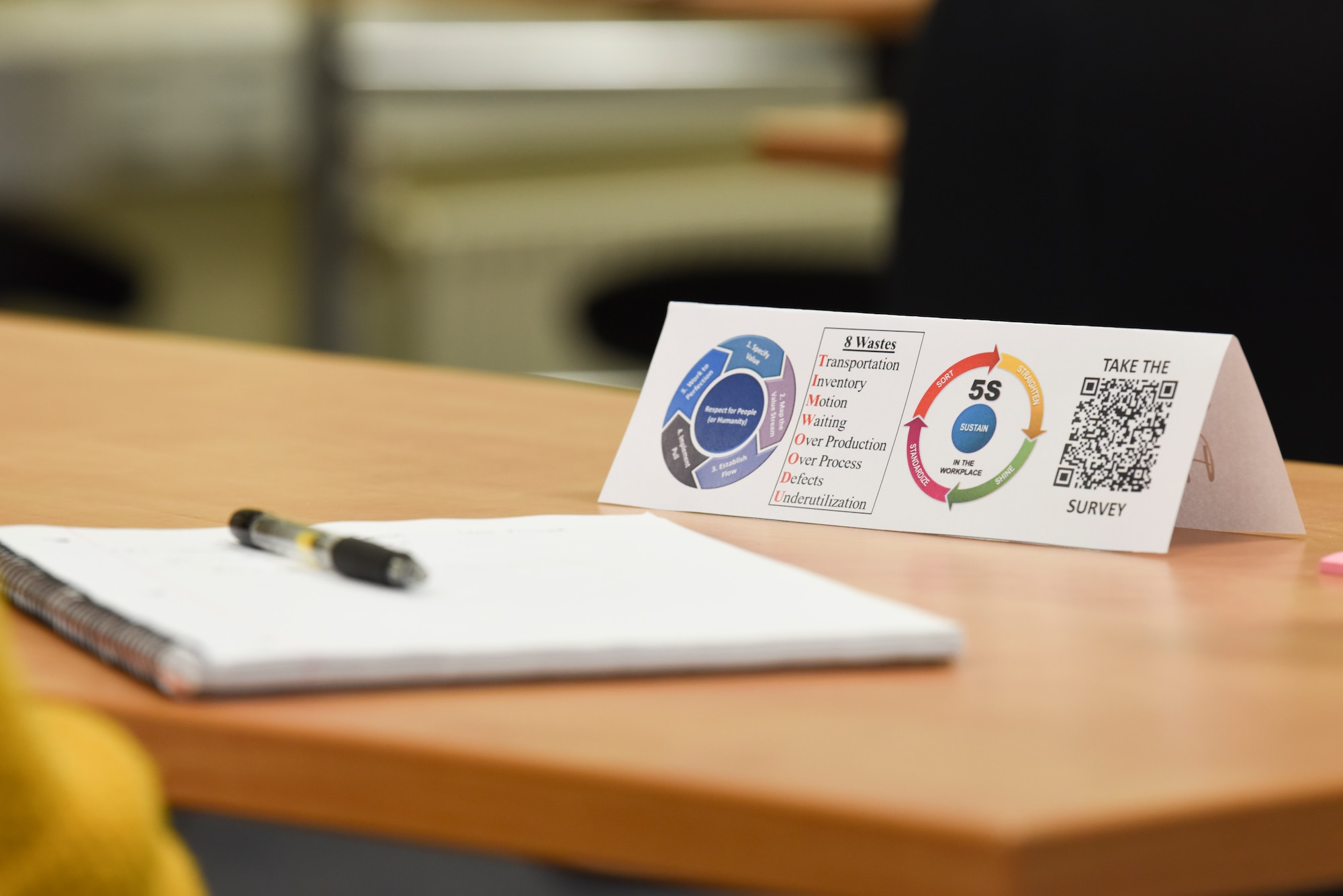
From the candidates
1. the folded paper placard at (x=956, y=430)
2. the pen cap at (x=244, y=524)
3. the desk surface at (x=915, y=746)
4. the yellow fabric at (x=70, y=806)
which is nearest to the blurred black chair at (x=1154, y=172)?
the folded paper placard at (x=956, y=430)

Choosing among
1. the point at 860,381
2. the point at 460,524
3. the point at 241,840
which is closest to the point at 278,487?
the point at 460,524

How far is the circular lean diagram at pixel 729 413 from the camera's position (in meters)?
0.75

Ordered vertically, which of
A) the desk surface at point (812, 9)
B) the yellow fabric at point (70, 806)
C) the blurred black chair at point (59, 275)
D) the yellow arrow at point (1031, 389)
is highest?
the desk surface at point (812, 9)

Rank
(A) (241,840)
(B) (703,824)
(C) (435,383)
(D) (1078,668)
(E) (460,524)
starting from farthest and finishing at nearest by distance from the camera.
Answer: (A) (241,840) → (C) (435,383) → (E) (460,524) → (D) (1078,668) → (B) (703,824)

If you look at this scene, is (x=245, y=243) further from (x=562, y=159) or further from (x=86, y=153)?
(x=562, y=159)

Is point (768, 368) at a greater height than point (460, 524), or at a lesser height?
greater

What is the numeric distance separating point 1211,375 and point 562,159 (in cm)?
377

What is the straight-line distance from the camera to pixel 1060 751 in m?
0.44

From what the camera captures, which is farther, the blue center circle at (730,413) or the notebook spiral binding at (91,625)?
the blue center circle at (730,413)

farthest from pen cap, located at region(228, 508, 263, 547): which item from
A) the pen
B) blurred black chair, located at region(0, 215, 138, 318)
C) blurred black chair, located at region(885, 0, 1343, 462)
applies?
blurred black chair, located at region(0, 215, 138, 318)

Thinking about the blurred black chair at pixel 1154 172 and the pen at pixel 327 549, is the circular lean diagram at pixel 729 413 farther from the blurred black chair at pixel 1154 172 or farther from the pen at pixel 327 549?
the blurred black chair at pixel 1154 172

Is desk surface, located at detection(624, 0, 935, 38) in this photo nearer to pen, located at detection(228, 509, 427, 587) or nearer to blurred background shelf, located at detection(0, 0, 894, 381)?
blurred background shelf, located at detection(0, 0, 894, 381)

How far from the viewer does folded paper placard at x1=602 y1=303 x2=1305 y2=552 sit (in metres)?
0.68

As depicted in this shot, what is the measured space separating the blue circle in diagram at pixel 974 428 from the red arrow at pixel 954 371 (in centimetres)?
1
